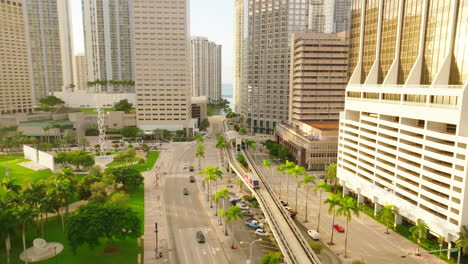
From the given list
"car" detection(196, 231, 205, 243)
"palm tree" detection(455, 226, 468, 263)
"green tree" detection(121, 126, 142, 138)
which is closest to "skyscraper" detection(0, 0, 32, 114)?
"green tree" detection(121, 126, 142, 138)

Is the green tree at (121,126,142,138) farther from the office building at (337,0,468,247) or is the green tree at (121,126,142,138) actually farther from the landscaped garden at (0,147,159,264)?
the office building at (337,0,468,247)

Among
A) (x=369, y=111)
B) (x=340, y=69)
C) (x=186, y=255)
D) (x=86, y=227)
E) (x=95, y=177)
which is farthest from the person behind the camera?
(x=340, y=69)

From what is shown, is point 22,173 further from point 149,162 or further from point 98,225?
point 98,225

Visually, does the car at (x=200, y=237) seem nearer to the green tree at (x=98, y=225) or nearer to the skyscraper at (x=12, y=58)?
the green tree at (x=98, y=225)

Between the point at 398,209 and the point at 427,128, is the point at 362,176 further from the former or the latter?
the point at 427,128

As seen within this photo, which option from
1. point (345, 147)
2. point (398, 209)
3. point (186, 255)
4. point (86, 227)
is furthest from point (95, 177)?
point (398, 209)

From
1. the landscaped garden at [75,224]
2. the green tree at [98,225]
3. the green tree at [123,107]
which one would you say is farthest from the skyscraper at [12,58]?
the green tree at [98,225]
